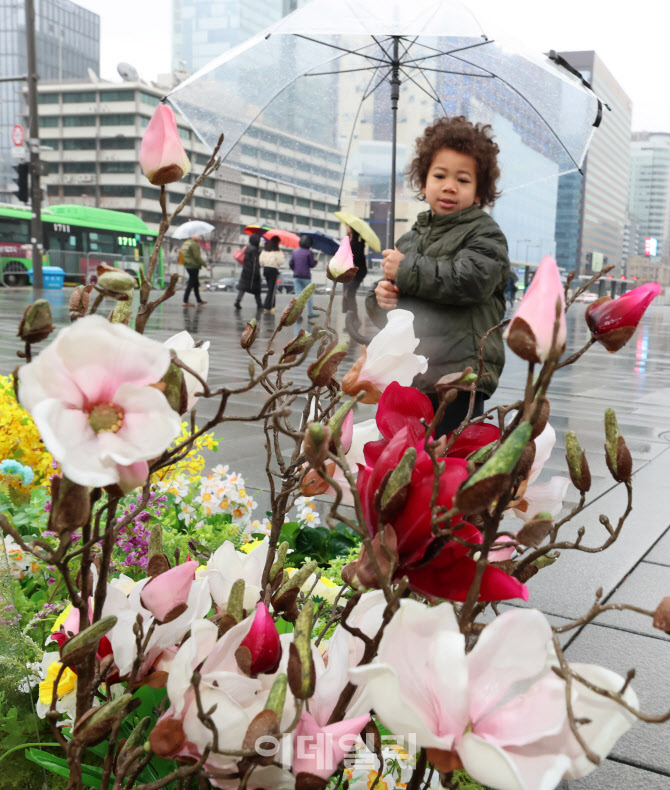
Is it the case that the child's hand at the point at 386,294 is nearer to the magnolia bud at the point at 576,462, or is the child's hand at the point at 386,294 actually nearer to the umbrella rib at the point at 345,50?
the magnolia bud at the point at 576,462

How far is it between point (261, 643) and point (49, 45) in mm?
168452

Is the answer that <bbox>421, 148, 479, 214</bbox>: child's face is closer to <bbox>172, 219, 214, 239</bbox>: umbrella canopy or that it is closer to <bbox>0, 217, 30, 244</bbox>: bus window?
<bbox>172, 219, 214, 239</bbox>: umbrella canopy

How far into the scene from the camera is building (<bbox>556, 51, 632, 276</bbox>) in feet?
364

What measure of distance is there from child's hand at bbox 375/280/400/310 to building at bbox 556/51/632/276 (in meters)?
106

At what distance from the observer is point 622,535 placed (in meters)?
3.58

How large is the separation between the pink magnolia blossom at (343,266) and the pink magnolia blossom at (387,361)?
0.61 ft

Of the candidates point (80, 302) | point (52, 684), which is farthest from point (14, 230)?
point (80, 302)

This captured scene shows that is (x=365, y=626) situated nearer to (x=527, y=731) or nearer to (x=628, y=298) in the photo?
(x=527, y=731)

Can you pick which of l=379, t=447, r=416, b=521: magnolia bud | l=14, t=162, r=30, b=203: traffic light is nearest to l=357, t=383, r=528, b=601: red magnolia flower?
l=379, t=447, r=416, b=521: magnolia bud

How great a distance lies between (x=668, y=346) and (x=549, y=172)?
454 inches

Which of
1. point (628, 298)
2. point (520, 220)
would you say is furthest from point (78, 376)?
point (520, 220)

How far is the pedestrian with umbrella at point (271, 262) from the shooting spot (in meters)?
18.5

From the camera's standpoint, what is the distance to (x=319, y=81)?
5949 millimetres

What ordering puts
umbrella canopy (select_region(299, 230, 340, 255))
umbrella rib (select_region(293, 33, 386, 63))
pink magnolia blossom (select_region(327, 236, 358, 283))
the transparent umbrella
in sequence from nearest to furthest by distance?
pink magnolia blossom (select_region(327, 236, 358, 283))
the transparent umbrella
umbrella rib (select_region(293, 33, 386, 63))
umbrella canopy (select_region(299, 230, 340, 255))
